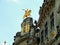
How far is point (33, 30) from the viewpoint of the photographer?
55312 millimetres

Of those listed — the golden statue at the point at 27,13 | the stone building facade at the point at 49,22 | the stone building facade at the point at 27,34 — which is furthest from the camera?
the golden statue at the point at 27,13

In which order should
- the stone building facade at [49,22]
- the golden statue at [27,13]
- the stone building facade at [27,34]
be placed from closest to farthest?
1. the stone building facade at [49,22]
2. the stone building facade at [27,34]
3. the golden statue at [27,13]

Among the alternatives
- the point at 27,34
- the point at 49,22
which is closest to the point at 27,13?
the point at 27,34

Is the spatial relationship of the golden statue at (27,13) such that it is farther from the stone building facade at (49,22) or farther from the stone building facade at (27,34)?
the stone building facade at (49,22)

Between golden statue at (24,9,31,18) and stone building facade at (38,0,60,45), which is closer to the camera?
stone building facade at (38,0,60,45)

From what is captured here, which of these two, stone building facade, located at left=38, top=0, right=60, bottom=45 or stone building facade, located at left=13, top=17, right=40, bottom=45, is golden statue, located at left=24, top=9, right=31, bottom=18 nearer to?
stone building facade, located at left=13, top=17, right=40, bottom=45

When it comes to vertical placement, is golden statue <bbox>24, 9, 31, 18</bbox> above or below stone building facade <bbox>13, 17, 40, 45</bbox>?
above

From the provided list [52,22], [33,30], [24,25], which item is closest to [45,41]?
[52,22]

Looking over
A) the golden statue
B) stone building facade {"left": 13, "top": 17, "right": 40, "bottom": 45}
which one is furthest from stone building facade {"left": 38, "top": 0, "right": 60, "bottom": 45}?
the golden statue

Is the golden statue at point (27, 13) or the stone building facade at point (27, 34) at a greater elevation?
the golden statue at point (27, 13)

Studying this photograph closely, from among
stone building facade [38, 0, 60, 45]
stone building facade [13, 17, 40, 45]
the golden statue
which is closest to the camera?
stone building facade [38, 0, 60, 45]

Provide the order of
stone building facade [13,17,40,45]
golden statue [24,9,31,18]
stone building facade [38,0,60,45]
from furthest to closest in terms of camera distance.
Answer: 1. golden statue [24,9,31,18]
2. stone building facade [13,17,40,45]
3. stone building facade [38,0,60,45]

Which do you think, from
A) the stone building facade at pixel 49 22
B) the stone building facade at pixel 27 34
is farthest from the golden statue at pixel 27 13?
the stone building facade at pixel 49 22

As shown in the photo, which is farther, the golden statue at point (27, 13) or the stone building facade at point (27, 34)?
the golden statue at point (27, 13)
